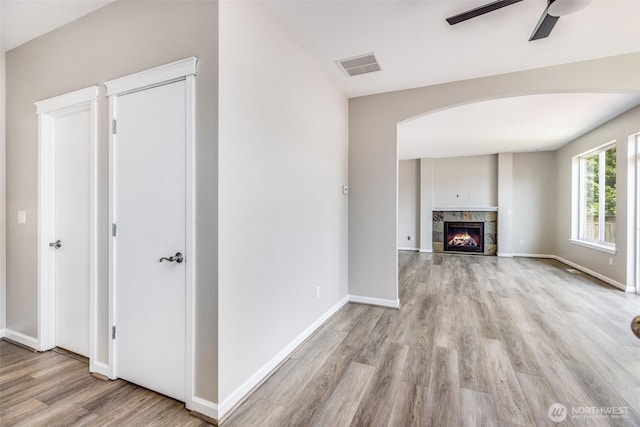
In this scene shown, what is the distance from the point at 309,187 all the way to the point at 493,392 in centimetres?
220

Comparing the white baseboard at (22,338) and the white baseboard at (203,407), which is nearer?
the white baseboard at (203,407)

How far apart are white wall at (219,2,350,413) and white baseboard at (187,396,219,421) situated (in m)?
0.08

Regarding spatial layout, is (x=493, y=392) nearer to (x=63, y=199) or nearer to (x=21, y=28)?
(x=63, y=199)

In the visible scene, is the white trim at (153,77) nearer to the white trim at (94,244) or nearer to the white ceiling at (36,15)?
the white trim at (94,244)

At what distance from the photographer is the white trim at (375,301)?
12.1 ft

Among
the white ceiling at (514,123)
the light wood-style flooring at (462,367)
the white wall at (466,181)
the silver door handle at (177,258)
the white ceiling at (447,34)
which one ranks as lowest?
the light wood-style flooring at (462,367)

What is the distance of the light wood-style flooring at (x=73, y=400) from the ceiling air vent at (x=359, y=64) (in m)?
3.25

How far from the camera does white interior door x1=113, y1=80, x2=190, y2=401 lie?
1.86 meters

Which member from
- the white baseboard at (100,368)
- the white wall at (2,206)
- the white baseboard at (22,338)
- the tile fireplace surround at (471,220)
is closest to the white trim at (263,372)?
the white baseboard at (100,368)

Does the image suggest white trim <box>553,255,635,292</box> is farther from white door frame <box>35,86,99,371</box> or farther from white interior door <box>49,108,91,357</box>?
white door frame <box>35,86,99,371</box>

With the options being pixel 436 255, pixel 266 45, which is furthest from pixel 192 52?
pixel 436 255

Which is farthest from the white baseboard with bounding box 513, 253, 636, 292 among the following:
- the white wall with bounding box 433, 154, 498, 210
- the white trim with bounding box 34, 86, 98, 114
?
the white trim with bounding box 34, 86, 98, 114

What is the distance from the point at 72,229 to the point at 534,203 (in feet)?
30.9

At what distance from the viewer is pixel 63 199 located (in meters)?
2.49
